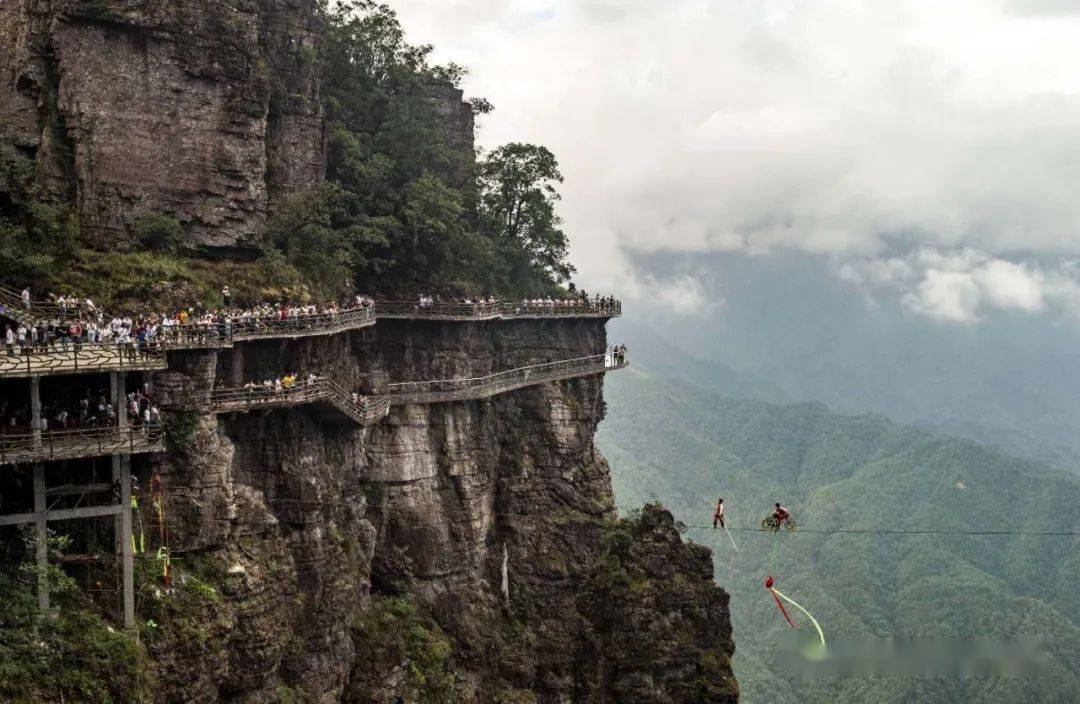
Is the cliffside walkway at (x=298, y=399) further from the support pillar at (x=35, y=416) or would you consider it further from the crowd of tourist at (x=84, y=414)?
the support pillar at (x=35, y=416)

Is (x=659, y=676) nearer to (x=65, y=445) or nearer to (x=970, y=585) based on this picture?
(x=65, y=445)

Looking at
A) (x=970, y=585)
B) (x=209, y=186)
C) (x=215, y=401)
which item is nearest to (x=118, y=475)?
(x=215, y=401)

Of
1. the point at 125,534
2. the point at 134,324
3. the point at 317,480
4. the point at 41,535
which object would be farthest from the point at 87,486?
the point at 317,480

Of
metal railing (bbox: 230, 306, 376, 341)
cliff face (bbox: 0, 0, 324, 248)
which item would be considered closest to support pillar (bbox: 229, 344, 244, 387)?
metal railing (bbox: 230, 306, 376, 341)

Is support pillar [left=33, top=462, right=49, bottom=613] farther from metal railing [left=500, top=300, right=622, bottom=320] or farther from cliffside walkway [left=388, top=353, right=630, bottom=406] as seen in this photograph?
metal railing [left=500, top=300, right=622, bottom=320]

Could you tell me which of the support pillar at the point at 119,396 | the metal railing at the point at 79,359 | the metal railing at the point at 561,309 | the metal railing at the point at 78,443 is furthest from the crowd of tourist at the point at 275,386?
the metal railing at the point at 561,309
